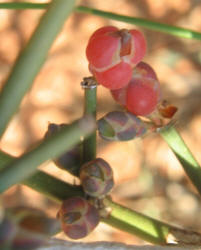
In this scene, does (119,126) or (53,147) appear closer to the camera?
(53,147)

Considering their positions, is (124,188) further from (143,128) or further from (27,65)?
(27,65)

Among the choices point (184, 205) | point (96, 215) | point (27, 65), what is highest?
point (27, 65)

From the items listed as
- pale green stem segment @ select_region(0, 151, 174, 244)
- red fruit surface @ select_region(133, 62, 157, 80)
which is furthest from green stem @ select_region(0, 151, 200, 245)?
red fruit surface @ select_region(133, 62, 157, 80)

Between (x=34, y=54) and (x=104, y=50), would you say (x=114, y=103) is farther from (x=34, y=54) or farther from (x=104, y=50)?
(x=34, y=54)

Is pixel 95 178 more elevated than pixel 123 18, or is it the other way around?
pixel 123 18

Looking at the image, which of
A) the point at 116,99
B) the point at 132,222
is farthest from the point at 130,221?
the point at 116,99

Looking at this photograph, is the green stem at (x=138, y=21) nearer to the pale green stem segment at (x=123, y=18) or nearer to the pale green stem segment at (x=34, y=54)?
the pale green stem segment at (x=123, y=18)

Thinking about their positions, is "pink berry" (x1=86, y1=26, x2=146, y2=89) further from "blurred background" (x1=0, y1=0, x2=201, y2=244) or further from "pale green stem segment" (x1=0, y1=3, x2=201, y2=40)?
"blurred background" (x1=0, y1=0, x2=201, y2=244)

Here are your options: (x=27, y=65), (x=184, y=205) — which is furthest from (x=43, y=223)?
(x=184, y=205)
